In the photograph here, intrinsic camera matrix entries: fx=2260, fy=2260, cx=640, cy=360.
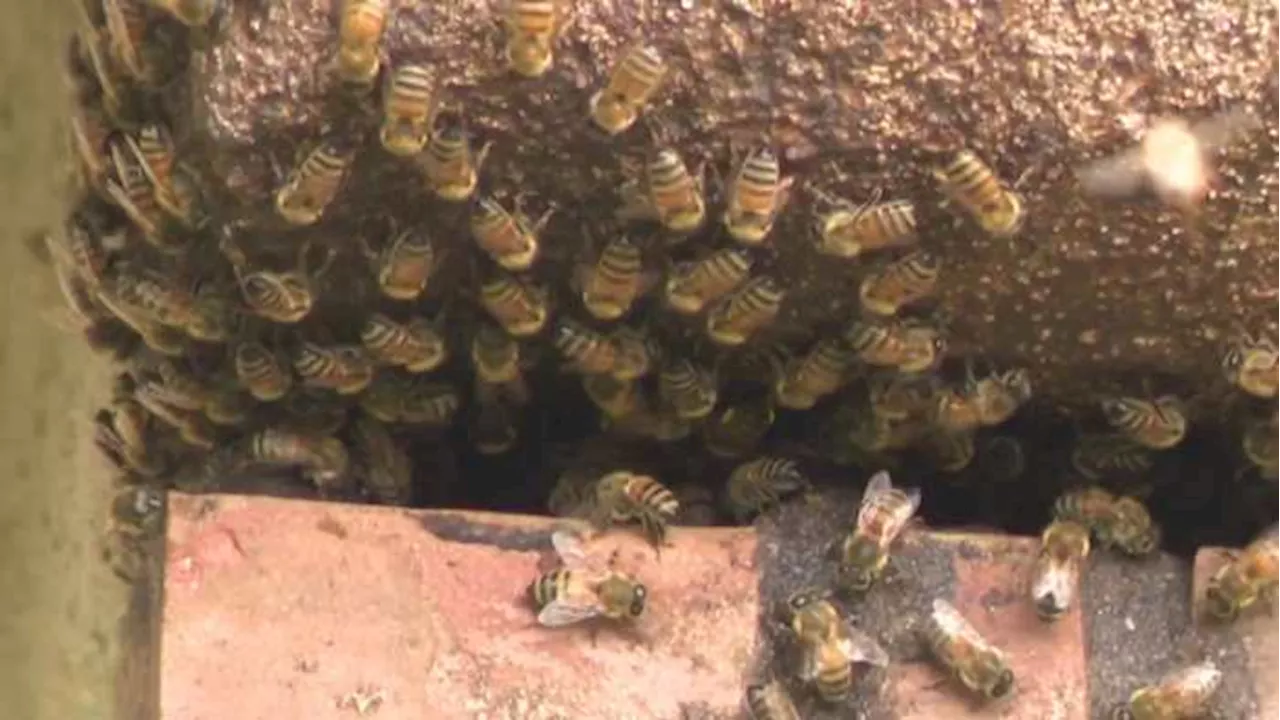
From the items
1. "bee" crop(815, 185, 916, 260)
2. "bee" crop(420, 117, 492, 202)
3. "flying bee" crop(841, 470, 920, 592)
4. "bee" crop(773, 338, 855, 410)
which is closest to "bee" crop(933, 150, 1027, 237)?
"bee" crop(815, 185, 916, 260)

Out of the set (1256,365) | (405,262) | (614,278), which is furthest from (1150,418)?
(405,262)

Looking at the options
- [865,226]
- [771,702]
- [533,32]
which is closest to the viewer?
[533,32]

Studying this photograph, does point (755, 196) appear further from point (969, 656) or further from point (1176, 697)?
point (1176, 697)

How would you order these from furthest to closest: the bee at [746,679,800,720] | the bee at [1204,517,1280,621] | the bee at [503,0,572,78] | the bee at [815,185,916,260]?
1. the bee at [1204,517,1280,621]
2. the bee at [746,679,800,720]
3. the bee at [815,185,916,260]
4. the bee at [503,0,572,78]

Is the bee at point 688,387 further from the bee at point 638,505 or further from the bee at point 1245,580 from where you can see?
the bee at point 1245,580

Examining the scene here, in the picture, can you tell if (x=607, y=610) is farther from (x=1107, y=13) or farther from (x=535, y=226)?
(x=1107, y=13)

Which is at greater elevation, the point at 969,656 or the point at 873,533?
the point at 873,533

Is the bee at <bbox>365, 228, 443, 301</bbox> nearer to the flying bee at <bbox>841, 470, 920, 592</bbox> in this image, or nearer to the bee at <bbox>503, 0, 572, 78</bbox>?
the bee at <bbox>503, 0, 572, 78</bbox>
